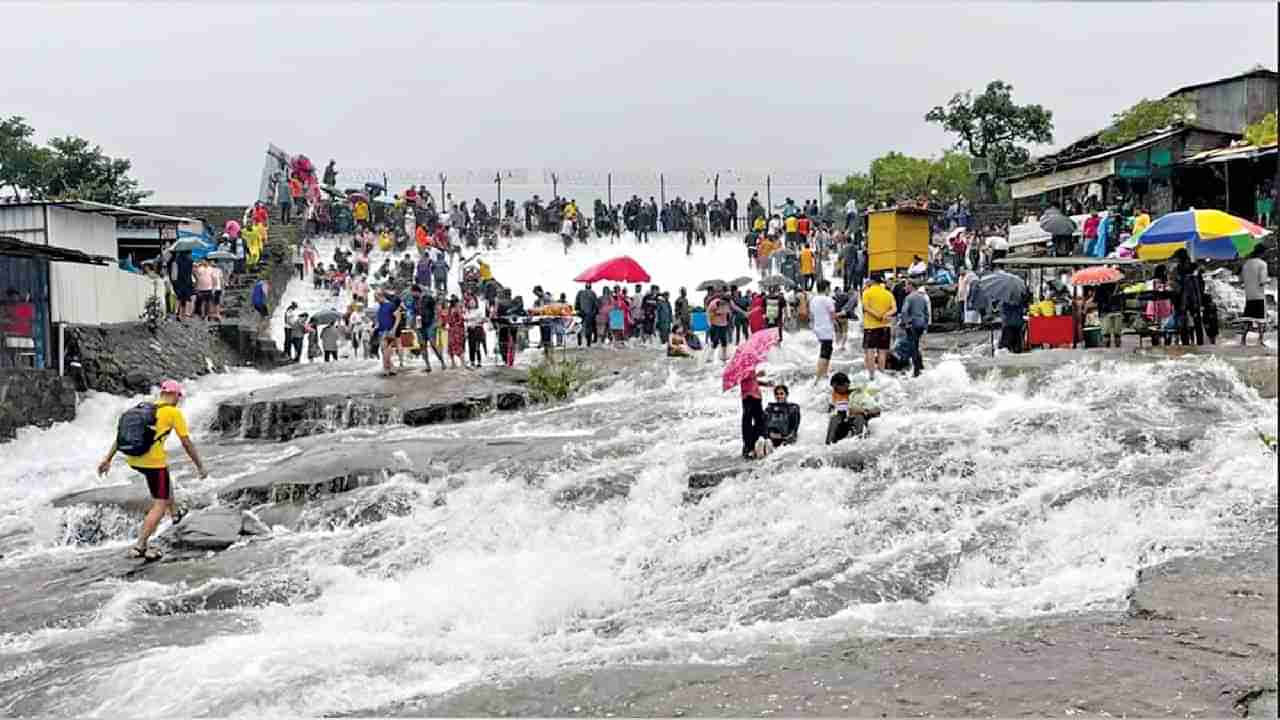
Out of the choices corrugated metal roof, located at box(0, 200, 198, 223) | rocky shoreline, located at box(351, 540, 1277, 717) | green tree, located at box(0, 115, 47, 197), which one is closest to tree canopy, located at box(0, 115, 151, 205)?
green tree, located at box(0, 115, 47, 197)

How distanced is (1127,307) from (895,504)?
10.7 metres

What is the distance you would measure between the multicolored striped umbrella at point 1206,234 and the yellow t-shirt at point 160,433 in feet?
39.0

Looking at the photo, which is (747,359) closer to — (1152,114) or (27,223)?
(27,223)

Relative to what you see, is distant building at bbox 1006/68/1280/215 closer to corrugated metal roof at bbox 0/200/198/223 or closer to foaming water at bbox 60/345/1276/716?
foaming water at bbox 60/345/1276/716

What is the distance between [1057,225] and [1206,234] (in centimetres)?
838

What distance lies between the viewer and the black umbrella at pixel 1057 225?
2513cm

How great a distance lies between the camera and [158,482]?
41.5ft

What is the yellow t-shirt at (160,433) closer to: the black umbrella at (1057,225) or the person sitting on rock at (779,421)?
the person sitting on rock at (779,421)

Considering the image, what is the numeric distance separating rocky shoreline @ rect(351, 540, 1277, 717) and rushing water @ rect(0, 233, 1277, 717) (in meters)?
0.40

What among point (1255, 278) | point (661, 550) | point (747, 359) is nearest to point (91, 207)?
point (747, 359)

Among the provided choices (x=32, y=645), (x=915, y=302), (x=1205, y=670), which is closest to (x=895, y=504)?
(x=1205, y=670)

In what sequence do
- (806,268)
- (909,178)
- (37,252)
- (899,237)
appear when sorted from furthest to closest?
(909,178), (806,268), (899,237), (37,252)

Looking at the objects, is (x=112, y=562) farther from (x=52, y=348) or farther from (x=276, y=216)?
(x=276, y=216)

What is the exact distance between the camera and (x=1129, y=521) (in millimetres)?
11078
